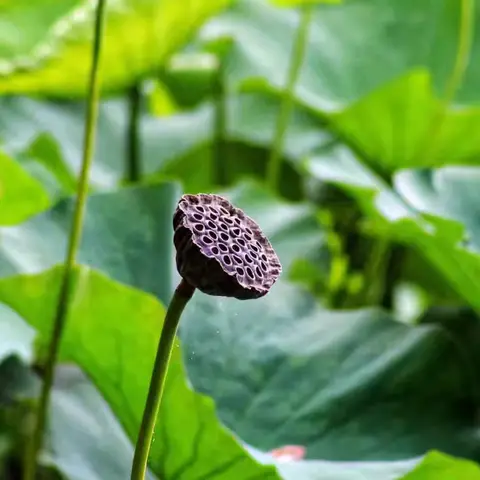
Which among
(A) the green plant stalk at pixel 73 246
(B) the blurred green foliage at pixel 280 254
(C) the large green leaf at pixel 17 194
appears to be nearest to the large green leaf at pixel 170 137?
(B) the blurred green foliage at pixel 280 254

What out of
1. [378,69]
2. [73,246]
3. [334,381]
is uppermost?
[378,69]

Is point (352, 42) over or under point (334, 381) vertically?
over

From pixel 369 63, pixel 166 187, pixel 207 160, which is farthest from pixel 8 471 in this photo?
pixel 369 63

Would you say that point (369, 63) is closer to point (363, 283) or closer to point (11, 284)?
point (363, 283)

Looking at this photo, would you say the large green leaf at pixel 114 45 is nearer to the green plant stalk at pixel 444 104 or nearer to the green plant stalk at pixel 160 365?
the green plant stalk at pixel 444 104

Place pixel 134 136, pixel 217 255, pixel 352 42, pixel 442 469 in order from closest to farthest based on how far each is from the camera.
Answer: pixel 217 255 < pixel 442 469 < pixel 134 136 < pixel 352 42

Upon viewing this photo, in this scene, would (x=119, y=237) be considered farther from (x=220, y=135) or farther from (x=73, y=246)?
(x=220, y=135)

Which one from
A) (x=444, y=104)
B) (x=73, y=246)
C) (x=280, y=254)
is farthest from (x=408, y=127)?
(x=73, y=246)

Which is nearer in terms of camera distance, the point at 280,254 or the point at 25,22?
the point at 280,254
